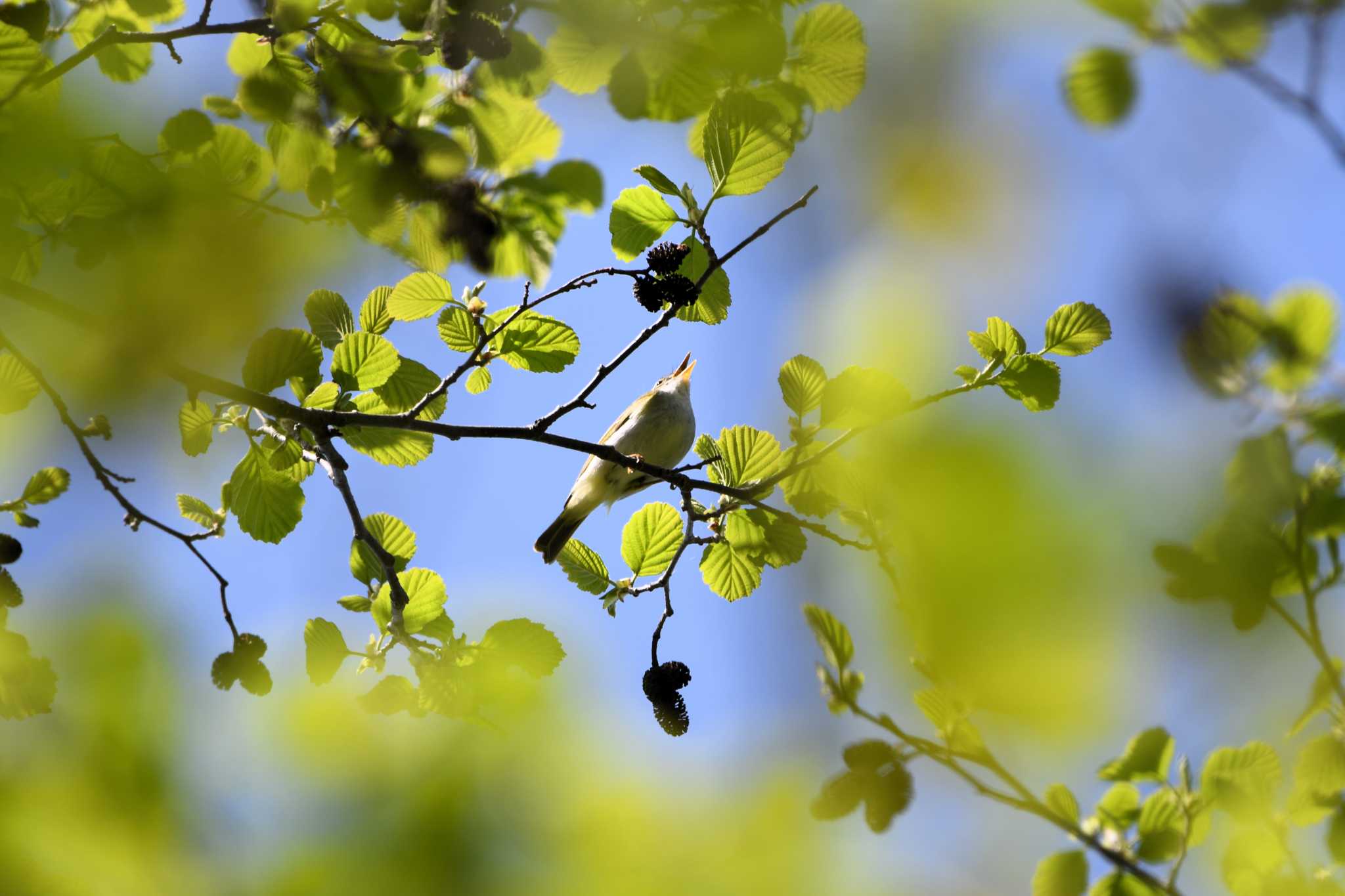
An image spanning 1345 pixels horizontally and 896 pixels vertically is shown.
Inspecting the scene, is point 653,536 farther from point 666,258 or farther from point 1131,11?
point 1131,11

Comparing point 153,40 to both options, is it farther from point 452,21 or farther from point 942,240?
point 942,240

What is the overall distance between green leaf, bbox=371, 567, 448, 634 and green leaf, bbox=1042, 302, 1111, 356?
6.53ft

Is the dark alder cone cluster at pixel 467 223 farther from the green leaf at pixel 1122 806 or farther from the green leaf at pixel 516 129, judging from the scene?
the green leaf at pixel 1122 806

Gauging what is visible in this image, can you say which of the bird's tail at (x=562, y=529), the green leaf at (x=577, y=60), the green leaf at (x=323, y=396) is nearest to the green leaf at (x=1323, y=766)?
the green leaf at (x=577, y=60)

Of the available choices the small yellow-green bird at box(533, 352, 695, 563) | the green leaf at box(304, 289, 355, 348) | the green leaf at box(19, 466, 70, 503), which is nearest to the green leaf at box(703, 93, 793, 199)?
the green leaf at box(304, 289, 355, 348)

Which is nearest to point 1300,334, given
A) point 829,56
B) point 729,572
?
point 829,56

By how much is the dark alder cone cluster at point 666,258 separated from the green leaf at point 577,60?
555mm

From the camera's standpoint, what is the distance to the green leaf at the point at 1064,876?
2.38 metres

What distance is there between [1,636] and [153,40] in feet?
5.84

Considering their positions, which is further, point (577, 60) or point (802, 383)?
point (802, 383)

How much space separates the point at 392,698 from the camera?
273cm

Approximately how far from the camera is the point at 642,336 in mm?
2791

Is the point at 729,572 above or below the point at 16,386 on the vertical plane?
below

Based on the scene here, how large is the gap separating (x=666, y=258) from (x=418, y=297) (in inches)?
30.8
